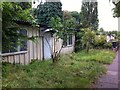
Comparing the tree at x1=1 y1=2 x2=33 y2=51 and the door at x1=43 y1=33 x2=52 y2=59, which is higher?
the tree at x1=1 y1=2 x2=33 y2=51

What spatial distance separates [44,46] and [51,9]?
17.7 metres

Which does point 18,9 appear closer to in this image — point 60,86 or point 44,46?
point 60,86

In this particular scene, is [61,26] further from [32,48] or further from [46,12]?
[46,12]

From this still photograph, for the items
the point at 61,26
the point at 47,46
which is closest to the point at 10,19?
the point at 61,26

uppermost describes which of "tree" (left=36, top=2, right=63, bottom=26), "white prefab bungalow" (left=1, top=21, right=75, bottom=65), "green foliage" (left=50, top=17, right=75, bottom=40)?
"tree" (left=36, top=2, right=63, bottom=26)

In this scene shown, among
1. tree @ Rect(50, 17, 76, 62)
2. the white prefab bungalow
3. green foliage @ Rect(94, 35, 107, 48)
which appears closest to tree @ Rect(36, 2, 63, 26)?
green foliage @ Rect(94, 35, 107, 48)

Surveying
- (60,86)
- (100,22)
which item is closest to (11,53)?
(60,86)

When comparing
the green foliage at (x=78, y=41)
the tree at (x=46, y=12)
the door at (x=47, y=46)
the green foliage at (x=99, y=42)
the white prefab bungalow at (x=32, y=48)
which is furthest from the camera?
the tree at (x=46, y=12)

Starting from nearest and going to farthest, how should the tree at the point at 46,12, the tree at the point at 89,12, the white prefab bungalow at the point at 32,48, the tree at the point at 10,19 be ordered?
→ the tree at the point at 10,19 < the white prefab bungalow at the point at 32,48 < the tree at the point at 46,12 < the tree at the point at 89,12

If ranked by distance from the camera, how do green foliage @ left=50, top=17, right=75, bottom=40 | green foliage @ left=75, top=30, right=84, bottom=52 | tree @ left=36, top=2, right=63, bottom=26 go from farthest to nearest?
tree @ left=36, top=2, right=63, bottom=26 → green foliage @ left=75, top=30, right=84, bottom=52 → green foliage @ left=50, top=17, right=75, bottom=40

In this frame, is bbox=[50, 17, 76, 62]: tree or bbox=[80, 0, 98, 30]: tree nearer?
bbox=[50, 17, 76, 62]: tree

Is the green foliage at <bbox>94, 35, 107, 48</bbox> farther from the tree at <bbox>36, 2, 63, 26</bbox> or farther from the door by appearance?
the door

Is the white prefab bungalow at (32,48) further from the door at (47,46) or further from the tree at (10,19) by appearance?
the tree at (10,19)

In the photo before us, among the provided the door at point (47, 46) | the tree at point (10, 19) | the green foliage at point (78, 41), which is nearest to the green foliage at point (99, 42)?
the green foliage at point (78, 41)
